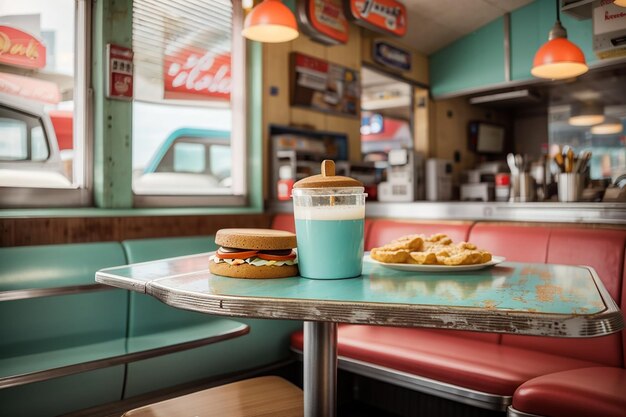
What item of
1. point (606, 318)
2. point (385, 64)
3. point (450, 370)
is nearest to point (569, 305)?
point (606, 318)

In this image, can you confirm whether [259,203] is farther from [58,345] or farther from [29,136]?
[58,345]

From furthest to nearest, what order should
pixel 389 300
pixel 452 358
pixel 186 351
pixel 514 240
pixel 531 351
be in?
pixel 186 351 < pixel 514 240 < pixel 531 351 < pixel 452 358 < pixel 389 300

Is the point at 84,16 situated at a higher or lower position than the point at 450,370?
higher

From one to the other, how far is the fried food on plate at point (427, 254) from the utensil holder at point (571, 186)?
189 cm

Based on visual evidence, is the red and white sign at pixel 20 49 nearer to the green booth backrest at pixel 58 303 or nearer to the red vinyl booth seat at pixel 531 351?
the green booth backrest at pixel 58 303

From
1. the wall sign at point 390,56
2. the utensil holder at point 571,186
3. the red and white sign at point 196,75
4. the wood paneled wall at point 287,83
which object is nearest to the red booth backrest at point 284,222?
the wood paneled wall at point 287,83

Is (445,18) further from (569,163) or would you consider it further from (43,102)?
(43,102)

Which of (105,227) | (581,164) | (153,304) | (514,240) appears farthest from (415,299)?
(581,164)

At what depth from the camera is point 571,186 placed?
3.14 metres

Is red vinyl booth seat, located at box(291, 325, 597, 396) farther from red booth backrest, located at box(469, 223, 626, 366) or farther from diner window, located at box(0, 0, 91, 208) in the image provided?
diner window, located at box(0, 0, 91, 208)

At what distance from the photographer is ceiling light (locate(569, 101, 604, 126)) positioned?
642 cm

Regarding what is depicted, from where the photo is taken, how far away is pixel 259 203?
4.09 metres

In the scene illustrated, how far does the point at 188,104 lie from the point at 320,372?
2878 mm

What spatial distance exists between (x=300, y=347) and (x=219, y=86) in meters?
2.24
